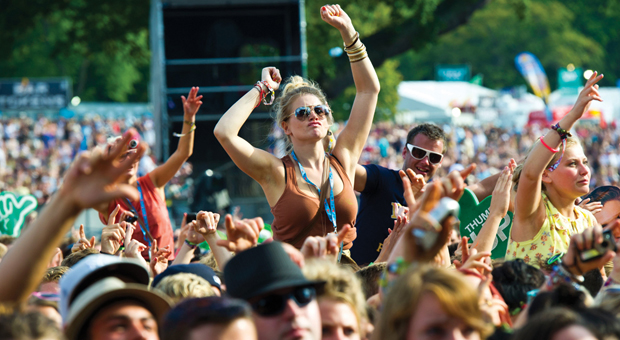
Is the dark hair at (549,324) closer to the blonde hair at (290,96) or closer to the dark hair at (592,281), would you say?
the dark hair at (592,281)

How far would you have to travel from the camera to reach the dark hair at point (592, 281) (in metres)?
3.44

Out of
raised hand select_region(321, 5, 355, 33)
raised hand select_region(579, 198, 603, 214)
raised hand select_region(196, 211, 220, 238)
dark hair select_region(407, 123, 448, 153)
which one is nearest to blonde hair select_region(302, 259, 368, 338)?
raised hand select_region(196, 211, 220, 238)

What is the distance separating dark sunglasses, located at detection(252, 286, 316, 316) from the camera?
255 cm

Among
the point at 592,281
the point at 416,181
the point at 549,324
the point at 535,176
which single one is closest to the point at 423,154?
the point at 416,181

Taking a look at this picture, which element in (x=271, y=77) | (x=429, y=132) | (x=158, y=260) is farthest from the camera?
(x=429, y=132)

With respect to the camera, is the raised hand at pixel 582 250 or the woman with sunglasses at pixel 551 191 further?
the woman with sunglasses at pixel 551 191

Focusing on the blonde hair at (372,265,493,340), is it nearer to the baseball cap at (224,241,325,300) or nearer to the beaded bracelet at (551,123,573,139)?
the baseball cap at (224,241,325,300)

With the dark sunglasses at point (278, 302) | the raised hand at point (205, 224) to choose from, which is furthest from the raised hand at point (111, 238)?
the dark sunglasses at point (278, 302)

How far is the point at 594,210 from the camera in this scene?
5.13m

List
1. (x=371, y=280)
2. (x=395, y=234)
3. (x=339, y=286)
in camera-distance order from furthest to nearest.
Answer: (x=395, y=234)
(x=371, y=280)
(x=339, y=286)

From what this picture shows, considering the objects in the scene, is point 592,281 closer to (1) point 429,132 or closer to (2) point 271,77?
(1) point 429,132

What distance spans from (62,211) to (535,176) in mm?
2703

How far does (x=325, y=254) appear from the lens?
3166 mm

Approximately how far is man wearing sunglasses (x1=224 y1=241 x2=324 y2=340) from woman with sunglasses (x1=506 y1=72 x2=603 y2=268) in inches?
77.5
